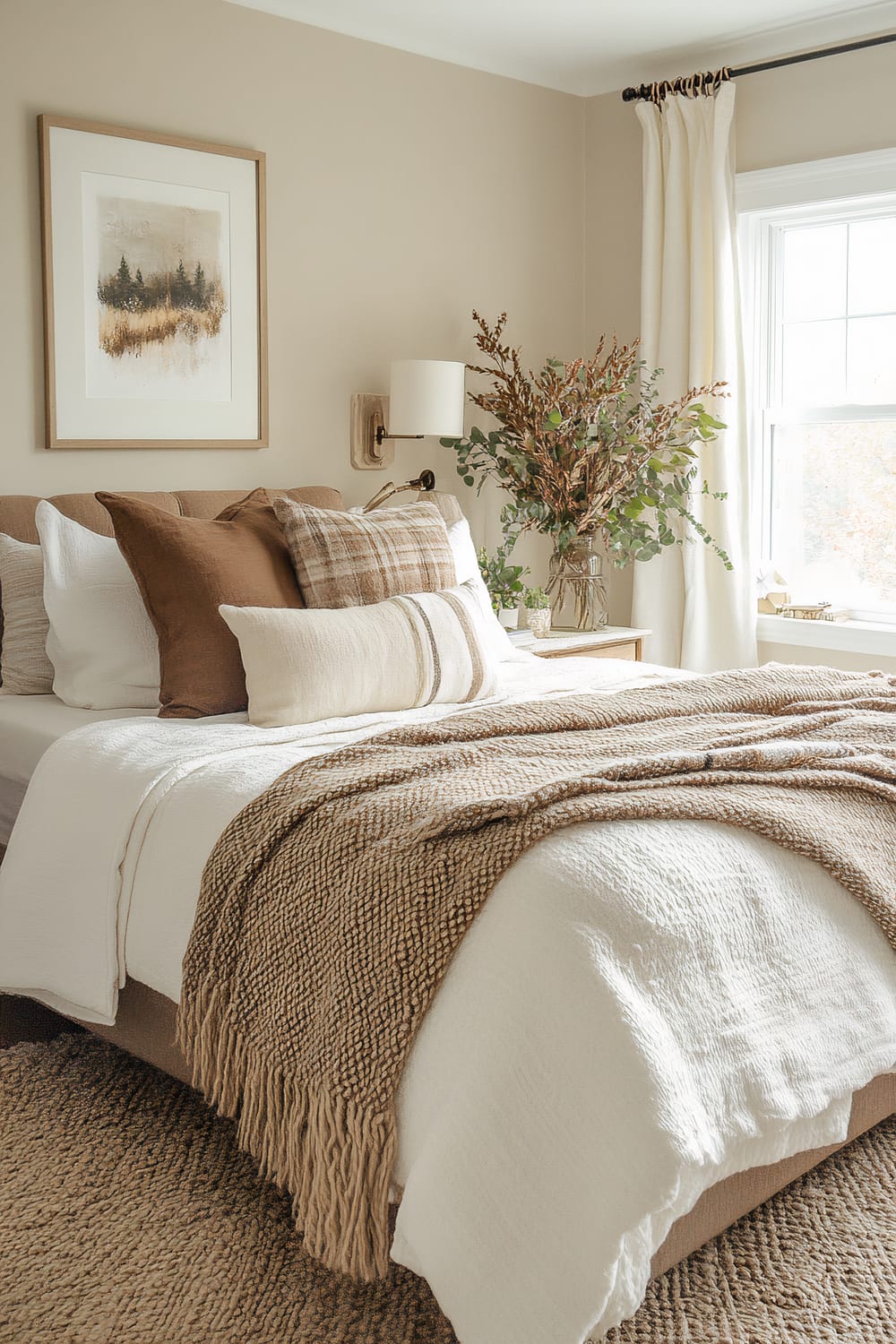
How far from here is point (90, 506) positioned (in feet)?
10.2

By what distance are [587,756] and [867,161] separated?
2.72 metres

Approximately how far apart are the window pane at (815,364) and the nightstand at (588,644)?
101 cm

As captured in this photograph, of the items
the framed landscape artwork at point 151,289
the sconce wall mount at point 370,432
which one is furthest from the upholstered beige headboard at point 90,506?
the sconce wall mount at point 370,432

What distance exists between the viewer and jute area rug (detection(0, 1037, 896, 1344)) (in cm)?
172

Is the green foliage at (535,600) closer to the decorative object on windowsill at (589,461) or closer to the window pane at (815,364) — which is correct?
the decorative object on windowsill at (589,461)

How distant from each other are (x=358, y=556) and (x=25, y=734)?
0.83m

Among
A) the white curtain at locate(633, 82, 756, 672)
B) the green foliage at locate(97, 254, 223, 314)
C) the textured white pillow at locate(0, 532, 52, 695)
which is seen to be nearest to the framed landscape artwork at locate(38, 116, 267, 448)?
the green foliage at locate(97, 254, 223, 314)

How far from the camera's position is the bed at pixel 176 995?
1542 millimetres

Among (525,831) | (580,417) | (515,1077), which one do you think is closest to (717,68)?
(580,417)

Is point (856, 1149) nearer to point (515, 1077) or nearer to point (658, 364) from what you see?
point (515, 1077)

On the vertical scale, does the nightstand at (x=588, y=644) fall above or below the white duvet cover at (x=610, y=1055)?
above

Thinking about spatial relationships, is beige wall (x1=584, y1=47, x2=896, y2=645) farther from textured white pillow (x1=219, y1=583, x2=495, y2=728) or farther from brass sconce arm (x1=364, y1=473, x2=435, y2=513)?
textured white pillow (x1=219, y1=583, x2=495, y2=728)

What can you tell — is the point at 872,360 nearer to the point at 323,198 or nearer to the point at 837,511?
the point at 837,511

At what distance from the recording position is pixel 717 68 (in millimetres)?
4230
